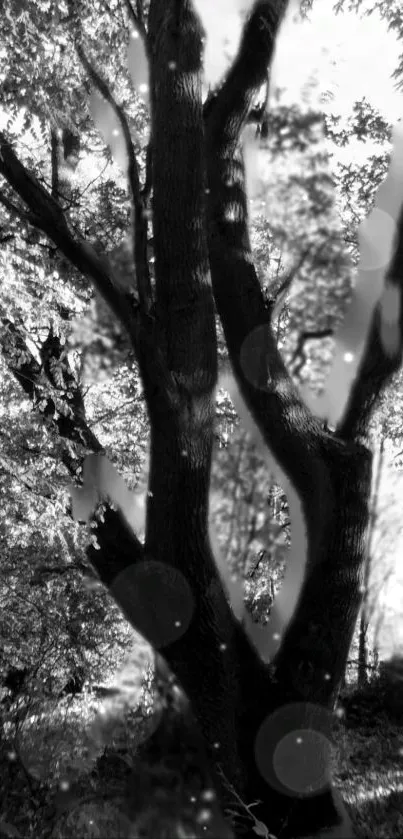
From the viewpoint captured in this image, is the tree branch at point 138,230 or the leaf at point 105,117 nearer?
the tree branch at point 138,230

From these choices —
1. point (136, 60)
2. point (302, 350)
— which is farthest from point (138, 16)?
point (302, 350)

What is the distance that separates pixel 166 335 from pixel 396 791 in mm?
5573

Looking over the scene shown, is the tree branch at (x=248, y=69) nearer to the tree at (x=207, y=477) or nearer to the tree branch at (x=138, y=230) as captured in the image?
the tree at (x=207, y=477)

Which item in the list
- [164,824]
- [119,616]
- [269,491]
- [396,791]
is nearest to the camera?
[164,824]

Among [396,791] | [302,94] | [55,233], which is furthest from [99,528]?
[302,94]

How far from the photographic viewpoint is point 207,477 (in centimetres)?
502

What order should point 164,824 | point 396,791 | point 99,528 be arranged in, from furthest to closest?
point 396,791 < point 99,528 < point 164,824

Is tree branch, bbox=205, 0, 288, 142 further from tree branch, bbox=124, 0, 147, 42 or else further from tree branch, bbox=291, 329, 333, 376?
tree branch, bbox=291, 329, 333, 376

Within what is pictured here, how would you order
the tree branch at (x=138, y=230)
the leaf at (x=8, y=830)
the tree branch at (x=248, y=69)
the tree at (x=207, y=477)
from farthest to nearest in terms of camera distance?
the tree branch at (x=248, y=69) → the tree branch at (x=138, y=230) → the tree at (x=207, y=477) → the leaf at (x=8, y=830)

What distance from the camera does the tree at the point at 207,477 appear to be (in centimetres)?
492

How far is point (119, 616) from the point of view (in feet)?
33.5

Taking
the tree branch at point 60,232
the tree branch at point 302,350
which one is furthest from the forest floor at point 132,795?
the tree branch at point 302,350

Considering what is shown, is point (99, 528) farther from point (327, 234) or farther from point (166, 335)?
point (327, 234)

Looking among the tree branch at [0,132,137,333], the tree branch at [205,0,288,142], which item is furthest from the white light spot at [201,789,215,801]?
the tree branch at [205,0,288,142]
